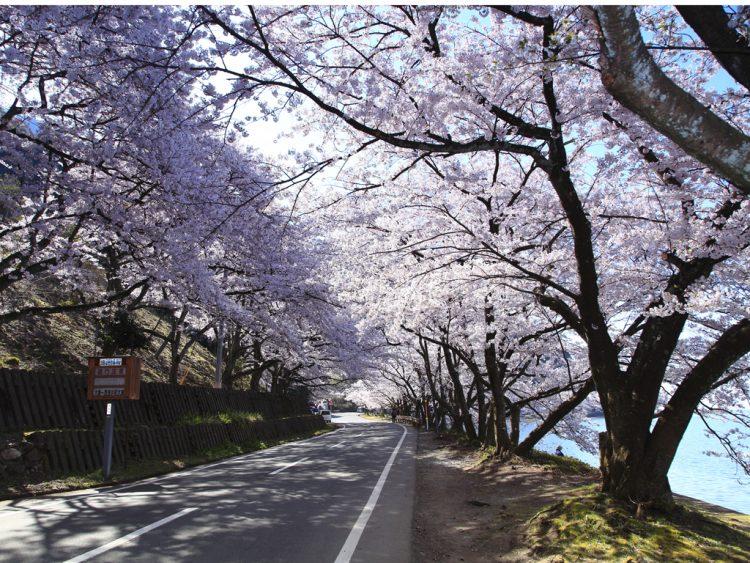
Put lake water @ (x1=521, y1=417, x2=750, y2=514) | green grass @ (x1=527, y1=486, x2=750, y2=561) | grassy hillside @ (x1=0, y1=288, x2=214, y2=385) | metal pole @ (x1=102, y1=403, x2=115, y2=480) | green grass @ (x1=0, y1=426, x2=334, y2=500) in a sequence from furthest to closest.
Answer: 1. lake water @ (x1=521, y1=417, x2=750, y2=514)
2. grassy hillside @ (x1=0, y1=288, x2=214, y2=385)
3. metal pole @ (x1=102, y1=403, x2=115, y2=480)
4. green grass @ (x1=0, y1=426, x2=334, y2=500)
5. green grass @ (x1=527, y1=486, x2=750, y2=561)

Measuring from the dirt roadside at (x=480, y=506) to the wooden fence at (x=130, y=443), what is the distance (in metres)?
7.26

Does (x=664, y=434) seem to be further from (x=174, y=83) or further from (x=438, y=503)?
(x=174, y=83)

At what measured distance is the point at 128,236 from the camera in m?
10.4

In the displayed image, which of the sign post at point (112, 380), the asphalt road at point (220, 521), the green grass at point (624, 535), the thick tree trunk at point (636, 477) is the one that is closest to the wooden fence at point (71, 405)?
the sign post at point (112, 380)

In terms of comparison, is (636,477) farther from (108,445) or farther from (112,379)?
(112,379)

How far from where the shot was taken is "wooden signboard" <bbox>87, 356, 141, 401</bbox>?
11.2 meters

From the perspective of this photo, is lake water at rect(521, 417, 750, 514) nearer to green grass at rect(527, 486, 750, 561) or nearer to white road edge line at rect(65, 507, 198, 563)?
green grass at rect(527, 486, 750, 561)

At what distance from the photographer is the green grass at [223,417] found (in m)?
17.1

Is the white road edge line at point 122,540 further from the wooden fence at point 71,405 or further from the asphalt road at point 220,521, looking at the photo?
the wooden fence at point 71,405

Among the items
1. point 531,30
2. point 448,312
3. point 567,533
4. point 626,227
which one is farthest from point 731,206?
point 448,312

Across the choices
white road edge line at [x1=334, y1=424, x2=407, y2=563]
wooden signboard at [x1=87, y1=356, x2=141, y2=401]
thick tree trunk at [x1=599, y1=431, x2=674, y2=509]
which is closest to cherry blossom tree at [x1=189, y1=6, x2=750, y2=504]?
thick tree trunk at [x1=599, y1=431, x2=674, y2=509]

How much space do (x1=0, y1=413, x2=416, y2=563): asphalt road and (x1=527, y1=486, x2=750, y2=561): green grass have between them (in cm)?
180

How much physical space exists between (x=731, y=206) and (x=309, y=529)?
22.8ft

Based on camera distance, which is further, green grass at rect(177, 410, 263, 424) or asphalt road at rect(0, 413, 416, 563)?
green grass at rect(177, 410, 263, 424)
